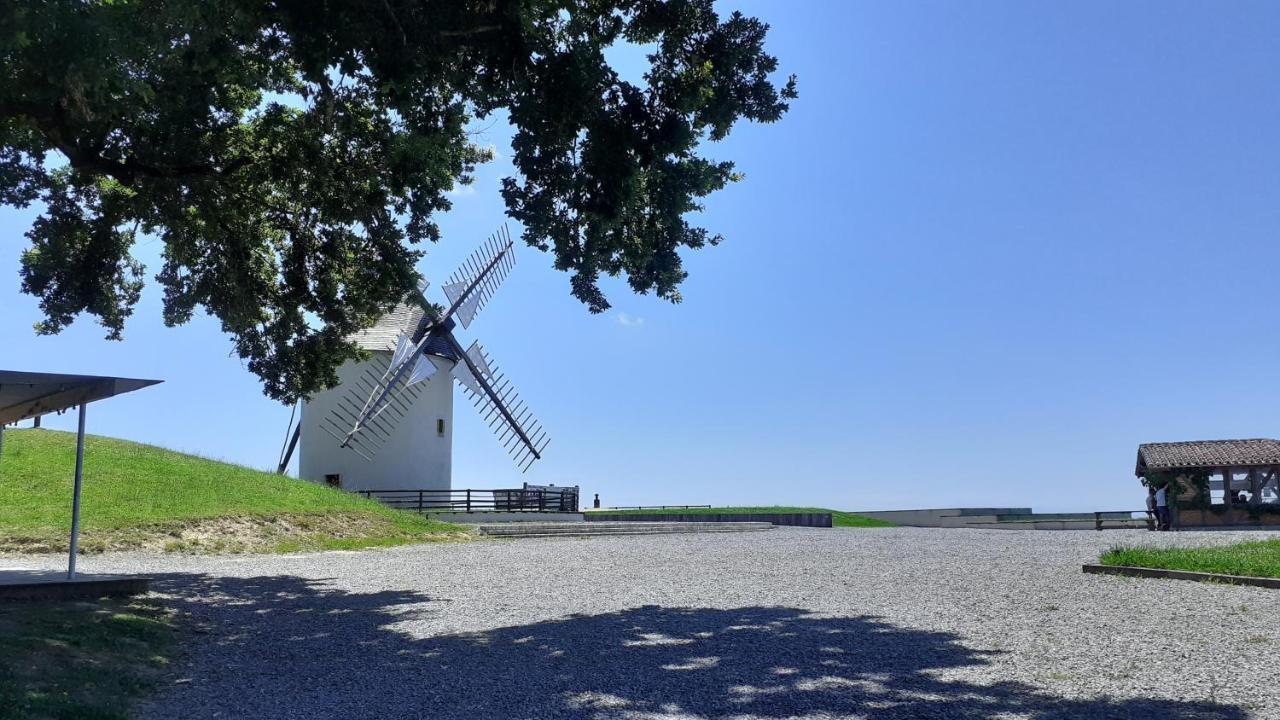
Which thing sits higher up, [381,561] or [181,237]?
[181,237]

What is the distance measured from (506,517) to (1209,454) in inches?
1003

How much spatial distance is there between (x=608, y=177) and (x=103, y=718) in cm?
713

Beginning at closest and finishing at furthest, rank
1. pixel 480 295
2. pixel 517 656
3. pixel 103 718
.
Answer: pixel 103 718
pixel 517 656
pixel 480 295

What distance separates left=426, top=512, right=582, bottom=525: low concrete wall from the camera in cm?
3188

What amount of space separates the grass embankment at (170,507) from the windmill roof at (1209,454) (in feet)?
79.6

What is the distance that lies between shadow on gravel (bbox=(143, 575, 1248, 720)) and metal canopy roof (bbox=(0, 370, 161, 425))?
10.1 feet

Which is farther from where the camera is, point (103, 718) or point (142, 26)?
point (142, 26)

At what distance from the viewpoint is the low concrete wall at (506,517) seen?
31.9 metres

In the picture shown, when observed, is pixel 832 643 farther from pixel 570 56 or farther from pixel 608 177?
pixel 570 56

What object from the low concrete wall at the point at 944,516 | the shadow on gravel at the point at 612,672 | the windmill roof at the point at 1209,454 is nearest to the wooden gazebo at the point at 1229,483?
the windmill roof at the point at 1209,454

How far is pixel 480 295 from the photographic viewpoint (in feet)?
129

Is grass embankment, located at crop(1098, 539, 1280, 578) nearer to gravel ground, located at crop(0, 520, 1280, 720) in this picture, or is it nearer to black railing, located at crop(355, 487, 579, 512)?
gravel ground, located at crop(0, 520, 1280, 720)

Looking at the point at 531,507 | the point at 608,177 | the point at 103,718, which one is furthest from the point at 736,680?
the point at 531,507

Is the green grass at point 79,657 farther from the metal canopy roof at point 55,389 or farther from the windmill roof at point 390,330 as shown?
the windmill roof at point 390,330
